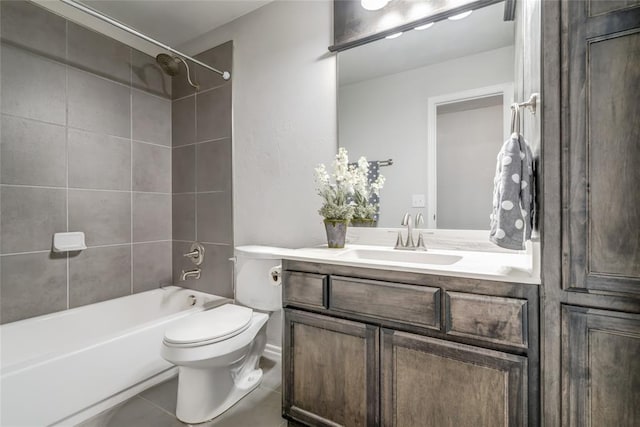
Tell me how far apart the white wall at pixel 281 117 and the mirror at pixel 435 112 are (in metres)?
0.17

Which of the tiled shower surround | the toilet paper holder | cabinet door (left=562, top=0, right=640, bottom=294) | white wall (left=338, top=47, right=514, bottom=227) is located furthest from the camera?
the tiled shower surround

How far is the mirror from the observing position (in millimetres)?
1467

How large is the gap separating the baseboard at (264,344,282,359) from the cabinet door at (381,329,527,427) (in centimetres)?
114

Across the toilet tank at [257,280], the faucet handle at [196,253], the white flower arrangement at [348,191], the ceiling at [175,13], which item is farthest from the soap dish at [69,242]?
the white flower arrangement at [348,191]

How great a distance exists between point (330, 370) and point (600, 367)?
2.97ft

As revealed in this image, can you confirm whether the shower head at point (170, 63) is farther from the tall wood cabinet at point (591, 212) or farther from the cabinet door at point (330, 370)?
the tall wood cabinet at point (591, 212)

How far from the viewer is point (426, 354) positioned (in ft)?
3.51

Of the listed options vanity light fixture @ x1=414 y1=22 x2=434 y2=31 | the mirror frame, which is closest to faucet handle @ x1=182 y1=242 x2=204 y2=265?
the mirror frame

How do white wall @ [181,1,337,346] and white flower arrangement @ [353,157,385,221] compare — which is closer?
white flower arrangement @ [353,157,385,221]

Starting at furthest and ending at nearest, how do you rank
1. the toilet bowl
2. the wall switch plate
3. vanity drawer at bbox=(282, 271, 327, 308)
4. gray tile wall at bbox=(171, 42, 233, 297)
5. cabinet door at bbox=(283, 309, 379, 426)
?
gray tile wall at bbox=(171, 42, 233, 297), the wall switch plate, the toilet bowl, vanity drawer at bbox=(282, 271, 327, 308), cabinet door at bbox=(283, 309, 379, 426)

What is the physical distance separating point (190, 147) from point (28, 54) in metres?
1.10

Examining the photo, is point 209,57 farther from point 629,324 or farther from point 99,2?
point 629,324

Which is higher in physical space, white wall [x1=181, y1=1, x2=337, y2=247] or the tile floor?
white wall [x1=181, y1=1, x2=337, y2=247]

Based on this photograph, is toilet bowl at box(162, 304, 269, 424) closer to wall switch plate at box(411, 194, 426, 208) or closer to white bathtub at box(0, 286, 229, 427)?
white bathtub at box(0, 286, 229, 427)
